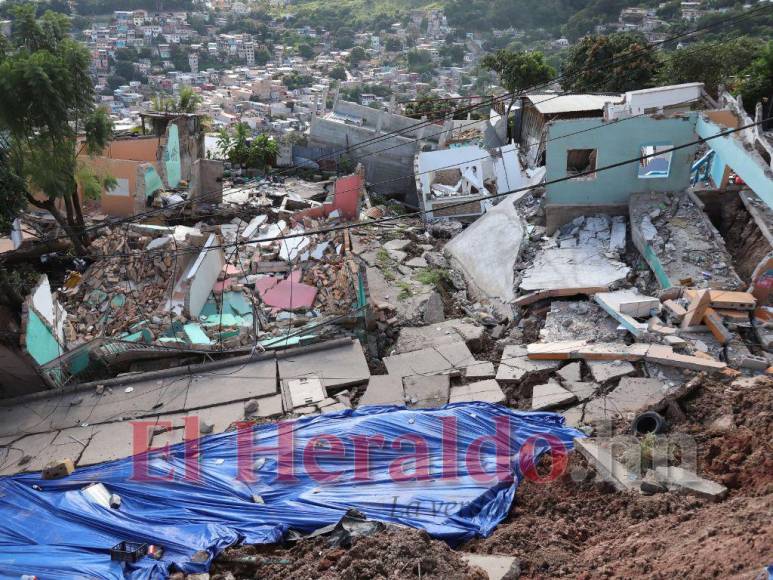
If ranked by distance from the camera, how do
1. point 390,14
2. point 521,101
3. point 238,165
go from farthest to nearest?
point 390,14 → point 521,101 → point 238,165

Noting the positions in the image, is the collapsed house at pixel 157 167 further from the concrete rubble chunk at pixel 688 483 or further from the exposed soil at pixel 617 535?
the concrete rubble chunk at pixel 688 483

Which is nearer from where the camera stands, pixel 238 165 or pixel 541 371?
pixel 541 371

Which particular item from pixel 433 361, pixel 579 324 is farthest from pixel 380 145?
pixel 433 361

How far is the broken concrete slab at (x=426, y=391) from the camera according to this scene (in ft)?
29.3

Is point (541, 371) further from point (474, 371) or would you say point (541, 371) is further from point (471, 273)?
point (471, 273)

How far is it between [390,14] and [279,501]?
10039 cm

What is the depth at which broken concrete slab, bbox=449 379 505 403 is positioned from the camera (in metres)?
8.80

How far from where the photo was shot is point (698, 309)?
9211 mm

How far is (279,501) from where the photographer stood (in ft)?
22.7

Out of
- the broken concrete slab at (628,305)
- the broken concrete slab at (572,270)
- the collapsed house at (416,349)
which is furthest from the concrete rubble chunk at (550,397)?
the broken concrete slab at (572,270)

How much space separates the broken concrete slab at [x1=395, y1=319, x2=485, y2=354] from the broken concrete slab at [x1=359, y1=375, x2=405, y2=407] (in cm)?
98

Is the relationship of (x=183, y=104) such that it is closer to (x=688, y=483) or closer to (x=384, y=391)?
(x=384, y=391)

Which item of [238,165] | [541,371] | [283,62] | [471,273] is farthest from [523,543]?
[283,62]

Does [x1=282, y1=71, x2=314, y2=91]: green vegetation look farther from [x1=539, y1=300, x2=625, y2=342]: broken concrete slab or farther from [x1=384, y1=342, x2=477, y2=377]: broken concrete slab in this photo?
[x1=384, y1=342, x2=477, y2=377]: broken concrete slab
